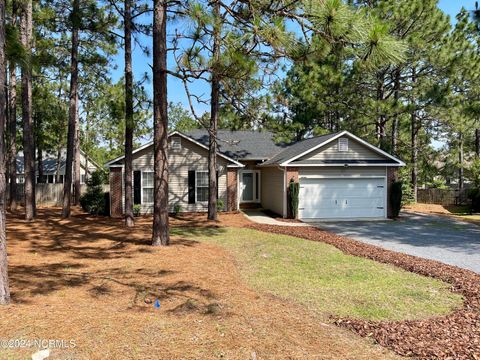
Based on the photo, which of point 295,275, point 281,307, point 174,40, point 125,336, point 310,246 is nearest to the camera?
point 125,336

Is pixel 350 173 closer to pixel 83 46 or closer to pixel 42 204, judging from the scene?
pixel 83 46

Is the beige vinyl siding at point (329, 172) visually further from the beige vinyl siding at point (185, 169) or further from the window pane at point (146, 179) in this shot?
the window pane at point (146, 179)

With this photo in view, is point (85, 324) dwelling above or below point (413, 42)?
below

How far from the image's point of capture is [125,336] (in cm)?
388

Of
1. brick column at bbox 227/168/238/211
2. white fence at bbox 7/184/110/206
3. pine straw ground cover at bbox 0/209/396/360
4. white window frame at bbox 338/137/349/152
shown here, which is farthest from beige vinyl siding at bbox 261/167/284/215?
white fence at bbox 7/184/110/206

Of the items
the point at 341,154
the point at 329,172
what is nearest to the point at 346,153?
the point at 341,154

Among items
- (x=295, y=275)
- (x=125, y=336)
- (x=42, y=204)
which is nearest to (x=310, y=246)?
(x=295, y=275)

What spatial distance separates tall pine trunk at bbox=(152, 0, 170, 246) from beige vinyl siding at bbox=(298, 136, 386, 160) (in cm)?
898

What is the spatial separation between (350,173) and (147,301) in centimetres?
1323

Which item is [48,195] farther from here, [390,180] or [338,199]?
[390,180]

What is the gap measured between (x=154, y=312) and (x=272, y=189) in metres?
14.1

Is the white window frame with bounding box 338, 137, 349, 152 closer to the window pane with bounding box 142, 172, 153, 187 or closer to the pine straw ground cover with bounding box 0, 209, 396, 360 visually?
the window pane with bounding box 142, 172, 153, 187

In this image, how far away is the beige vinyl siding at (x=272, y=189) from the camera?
680 inches

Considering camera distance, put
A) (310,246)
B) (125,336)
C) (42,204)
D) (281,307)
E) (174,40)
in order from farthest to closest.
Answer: (42,204) → (310,246) → (174,40) → (281,307) → (125,336)
